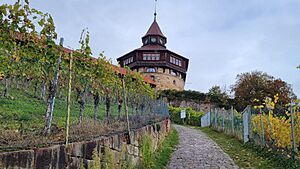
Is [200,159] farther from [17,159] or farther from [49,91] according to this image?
[17,159]

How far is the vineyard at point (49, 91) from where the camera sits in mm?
4500

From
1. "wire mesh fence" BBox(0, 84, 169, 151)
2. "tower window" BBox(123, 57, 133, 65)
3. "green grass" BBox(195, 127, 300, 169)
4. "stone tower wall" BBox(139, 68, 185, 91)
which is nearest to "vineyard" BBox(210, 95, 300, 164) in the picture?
"green grass" BBox(195, 127, 300, 169)

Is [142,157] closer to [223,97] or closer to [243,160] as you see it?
[243,160]

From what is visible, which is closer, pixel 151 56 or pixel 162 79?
pixel 162 79

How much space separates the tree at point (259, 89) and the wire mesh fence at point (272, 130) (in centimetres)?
2692

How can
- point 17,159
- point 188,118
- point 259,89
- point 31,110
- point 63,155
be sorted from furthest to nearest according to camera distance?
point 259,89 → point 188,118 → point 31,110 → point 63,155 → point 17,159

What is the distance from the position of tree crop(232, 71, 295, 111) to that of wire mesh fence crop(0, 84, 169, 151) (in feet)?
111

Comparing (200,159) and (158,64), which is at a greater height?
(158,64)

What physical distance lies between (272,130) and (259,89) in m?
33.8

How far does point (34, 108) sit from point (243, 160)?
612cm

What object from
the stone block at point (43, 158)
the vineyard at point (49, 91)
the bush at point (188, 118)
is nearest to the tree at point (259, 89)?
the bush at point (188, 118)

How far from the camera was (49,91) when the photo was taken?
5.37m

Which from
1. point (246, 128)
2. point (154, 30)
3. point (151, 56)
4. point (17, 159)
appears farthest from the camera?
point (154, 30)

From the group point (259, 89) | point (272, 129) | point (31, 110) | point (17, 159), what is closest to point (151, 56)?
point (259, 89)
